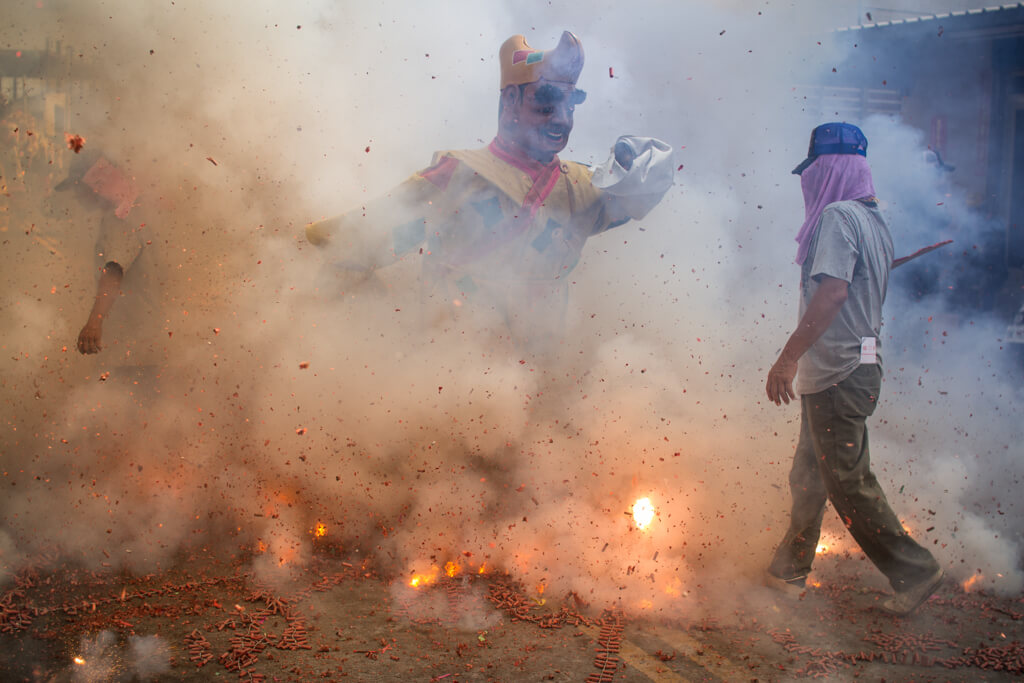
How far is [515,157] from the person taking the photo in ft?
10.0

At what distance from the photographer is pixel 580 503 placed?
10.8ft

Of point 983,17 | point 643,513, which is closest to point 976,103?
point 983,17

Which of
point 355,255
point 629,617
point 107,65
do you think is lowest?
point 629,617

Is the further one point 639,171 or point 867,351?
point 639,171

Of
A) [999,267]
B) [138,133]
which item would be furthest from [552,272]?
[999,267]

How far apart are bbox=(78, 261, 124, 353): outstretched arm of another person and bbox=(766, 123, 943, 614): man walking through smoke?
Answer: 3.02 m

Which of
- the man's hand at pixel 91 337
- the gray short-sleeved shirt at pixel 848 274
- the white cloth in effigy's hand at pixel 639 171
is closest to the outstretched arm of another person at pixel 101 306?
the man's hand at pixel 91 337

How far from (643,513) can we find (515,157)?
1683 millimetres

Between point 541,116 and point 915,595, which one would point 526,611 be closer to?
point 915,595

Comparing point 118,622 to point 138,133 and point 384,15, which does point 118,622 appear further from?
point 384,15

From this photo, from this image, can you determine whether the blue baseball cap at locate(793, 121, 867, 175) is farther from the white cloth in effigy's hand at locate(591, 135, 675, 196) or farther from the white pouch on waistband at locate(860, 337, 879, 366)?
the white pouch on waistband at locate(860, 337, 879, 366)

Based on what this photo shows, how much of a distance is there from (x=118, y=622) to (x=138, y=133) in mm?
2270

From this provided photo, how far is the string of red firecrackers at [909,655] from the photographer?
2.51 m

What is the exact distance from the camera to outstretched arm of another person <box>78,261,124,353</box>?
3352 mm
